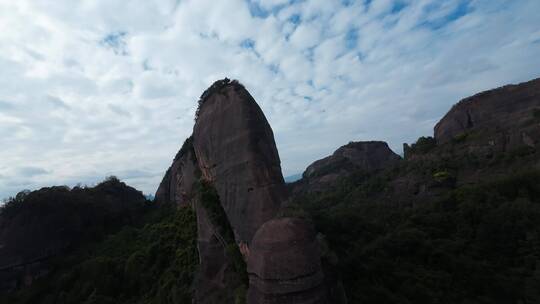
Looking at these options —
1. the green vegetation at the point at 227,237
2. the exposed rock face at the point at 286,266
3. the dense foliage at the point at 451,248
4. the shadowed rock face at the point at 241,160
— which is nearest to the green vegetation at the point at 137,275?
the green vegetation at the point at 227,237

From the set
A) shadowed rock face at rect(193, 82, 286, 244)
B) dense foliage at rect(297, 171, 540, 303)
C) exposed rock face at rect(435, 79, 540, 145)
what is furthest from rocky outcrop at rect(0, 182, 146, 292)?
exposed rock face at rect(435, 79, 540, 145)

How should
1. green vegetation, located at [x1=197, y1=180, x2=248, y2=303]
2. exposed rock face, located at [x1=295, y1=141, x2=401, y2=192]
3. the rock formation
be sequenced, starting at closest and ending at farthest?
1. the rock formation
2. green vegetation, located at [x1=197, y1=180, x2=248, y2=303]
3. exposed rock face, located at [x1=295, y1=141, x2=401, y2=192]

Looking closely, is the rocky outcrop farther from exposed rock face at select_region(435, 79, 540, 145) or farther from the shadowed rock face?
exposed rock face at select_region(435, 79, 540, 145)

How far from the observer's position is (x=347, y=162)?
6531 centimetres

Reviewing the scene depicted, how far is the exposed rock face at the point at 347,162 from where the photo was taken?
206 feet

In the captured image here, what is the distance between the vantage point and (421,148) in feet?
159

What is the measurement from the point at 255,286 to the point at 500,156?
112 feet

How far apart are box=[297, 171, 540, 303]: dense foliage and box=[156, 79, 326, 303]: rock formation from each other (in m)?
2.27

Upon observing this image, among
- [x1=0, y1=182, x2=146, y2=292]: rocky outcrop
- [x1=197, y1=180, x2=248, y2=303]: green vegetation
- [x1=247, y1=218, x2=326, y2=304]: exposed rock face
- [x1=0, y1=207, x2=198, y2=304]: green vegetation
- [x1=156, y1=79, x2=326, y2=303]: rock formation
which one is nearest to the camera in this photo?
[x1=247, y1=218, x2=326, y2=304]: exposed rock face

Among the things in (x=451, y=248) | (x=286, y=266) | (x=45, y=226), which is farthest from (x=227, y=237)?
(x=45, y=226)

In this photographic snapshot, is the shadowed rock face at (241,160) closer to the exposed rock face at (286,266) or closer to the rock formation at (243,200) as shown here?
the rock formation at (243,200)

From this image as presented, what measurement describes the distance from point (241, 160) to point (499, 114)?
147ft

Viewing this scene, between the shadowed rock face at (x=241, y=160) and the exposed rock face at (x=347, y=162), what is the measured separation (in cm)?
4855

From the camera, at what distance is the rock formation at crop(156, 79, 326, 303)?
8.44 metres
